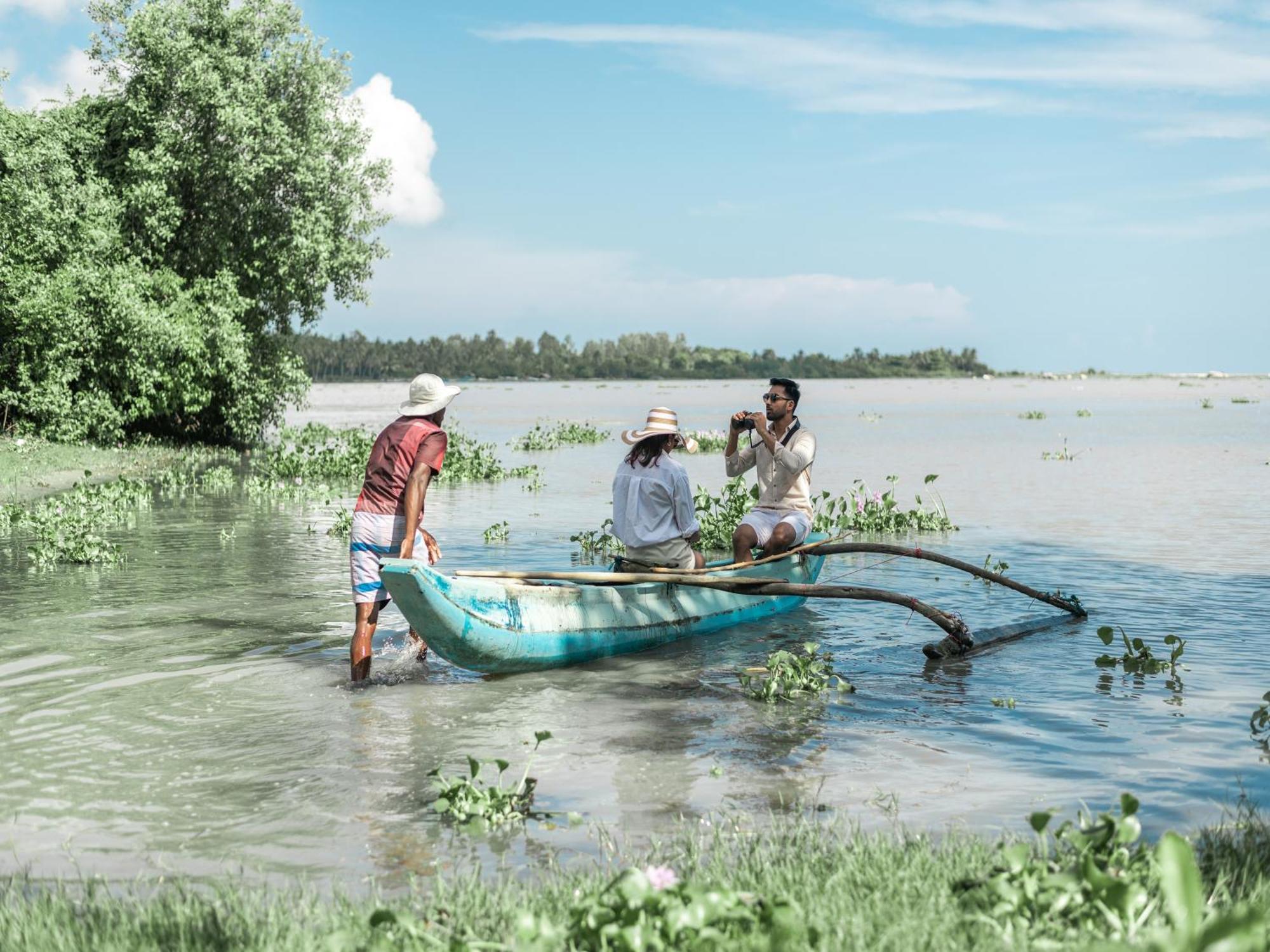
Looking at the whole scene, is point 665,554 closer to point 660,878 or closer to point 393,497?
point 393,497

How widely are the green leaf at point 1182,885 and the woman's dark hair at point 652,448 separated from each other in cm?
721

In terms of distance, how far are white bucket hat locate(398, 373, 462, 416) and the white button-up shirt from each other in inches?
79.8

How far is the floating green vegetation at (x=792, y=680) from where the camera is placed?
882cm

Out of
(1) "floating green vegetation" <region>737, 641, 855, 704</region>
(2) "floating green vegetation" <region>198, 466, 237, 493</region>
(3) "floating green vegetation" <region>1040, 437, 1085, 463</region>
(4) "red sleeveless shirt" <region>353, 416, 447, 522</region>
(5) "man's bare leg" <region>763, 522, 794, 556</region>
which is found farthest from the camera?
(3) "floating green vegetation" <region>1040, 437, 1085, 463</region>

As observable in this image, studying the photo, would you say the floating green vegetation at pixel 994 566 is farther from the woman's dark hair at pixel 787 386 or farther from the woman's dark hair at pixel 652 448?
the woman's dark hair at pixel 652 448

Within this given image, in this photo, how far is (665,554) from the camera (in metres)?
10.9

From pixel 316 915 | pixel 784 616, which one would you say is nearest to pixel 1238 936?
pixel 316 915

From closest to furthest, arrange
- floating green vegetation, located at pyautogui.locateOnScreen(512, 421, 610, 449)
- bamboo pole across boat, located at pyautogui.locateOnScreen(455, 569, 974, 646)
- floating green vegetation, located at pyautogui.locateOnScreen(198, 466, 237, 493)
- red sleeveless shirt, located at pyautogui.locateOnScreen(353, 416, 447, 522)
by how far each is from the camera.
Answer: red sleeveless shirt, located at pyautogui.locateOnScreen(353, 416, 447, 522)
bamboo pole across boat, located at pyautogui.locateOnScreen(455, 569, 974, 646)
floating green vegetation, located at pyautogui.locateOnScreen(198, 466, 237, 493)
floating green vegetation, located at pyautogui.locateOnScreen(512, 421, 610, 449)

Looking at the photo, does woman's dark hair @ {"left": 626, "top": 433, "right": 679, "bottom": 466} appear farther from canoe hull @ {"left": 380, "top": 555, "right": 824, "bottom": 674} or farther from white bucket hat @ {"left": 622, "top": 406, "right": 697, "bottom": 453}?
canoe hull @ {"left": 380, "top": 555, "right": 824, "bottom": 674}

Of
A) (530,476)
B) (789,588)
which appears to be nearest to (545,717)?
(789,588)

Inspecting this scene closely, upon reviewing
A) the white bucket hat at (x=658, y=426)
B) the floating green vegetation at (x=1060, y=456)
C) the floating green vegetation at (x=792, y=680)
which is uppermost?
the white bucket hat at (x=658, y=426)

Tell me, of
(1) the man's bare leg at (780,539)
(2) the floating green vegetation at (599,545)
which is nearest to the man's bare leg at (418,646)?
(1) the man's bare leg at (780,539)

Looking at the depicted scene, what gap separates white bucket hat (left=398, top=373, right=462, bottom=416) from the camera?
9.15 meters

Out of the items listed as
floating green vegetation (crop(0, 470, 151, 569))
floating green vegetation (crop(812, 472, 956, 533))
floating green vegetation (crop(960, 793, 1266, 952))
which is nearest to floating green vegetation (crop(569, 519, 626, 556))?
floating green vegetation (crop(812, 472, 956, 533))
